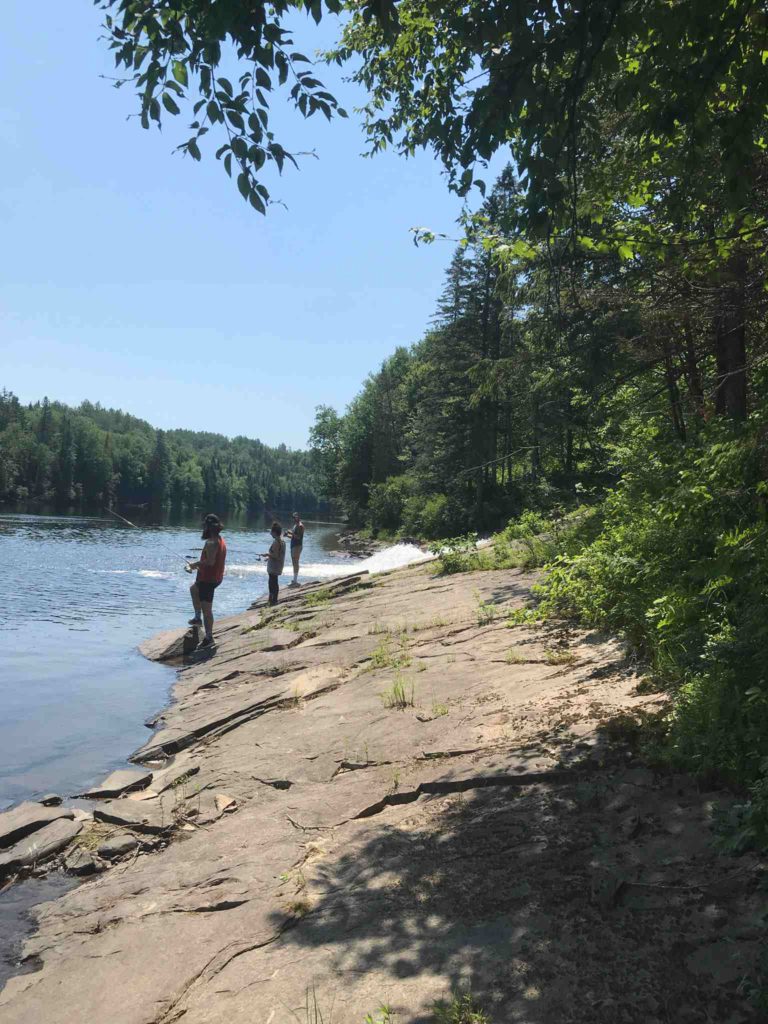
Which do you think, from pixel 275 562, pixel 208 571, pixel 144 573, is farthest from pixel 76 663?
pixel 144 573

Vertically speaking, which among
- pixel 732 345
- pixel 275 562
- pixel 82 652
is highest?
pixel 732 345

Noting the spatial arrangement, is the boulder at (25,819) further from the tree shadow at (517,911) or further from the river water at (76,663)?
the tree shadow at (517,911)

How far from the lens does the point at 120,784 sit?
684 cm

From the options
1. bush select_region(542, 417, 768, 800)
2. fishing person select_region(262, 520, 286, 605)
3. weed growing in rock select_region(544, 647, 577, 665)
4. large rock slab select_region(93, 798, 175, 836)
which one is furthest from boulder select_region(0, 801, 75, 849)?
fishing person select_region(262, 520, 286, 605)

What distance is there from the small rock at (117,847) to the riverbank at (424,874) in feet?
0.08

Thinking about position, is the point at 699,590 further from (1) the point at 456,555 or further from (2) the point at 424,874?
(1) the point at 456,555

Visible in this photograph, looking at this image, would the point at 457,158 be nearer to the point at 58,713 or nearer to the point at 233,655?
the point at 58,713

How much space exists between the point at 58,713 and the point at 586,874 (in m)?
8.29

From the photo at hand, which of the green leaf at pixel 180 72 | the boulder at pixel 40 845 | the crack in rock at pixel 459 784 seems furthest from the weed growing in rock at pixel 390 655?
the green leaf at pixel 180 72

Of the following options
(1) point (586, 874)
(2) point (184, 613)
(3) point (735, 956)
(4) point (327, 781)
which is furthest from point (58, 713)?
(2) point (184, 613)

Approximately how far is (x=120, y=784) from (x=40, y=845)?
46.8 inches

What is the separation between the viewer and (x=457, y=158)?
5465mm

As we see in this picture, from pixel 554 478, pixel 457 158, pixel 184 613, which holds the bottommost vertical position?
pixel 184 613

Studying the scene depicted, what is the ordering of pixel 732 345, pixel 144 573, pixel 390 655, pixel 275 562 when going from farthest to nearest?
pixel 144 573, pixel 275 562, pixel 732 345, pixel 390 655
